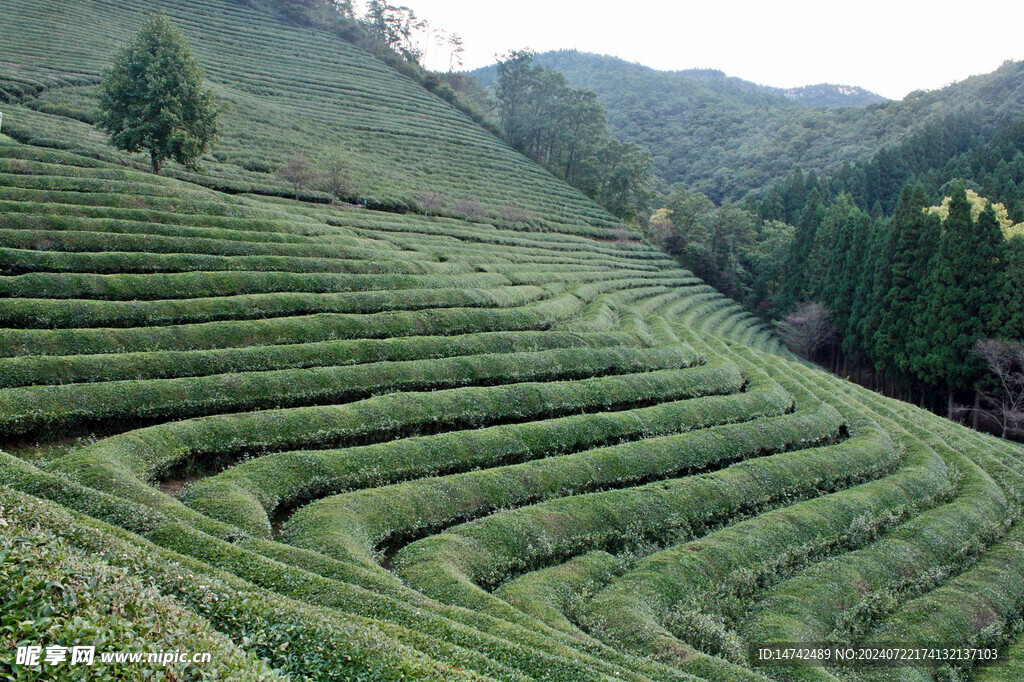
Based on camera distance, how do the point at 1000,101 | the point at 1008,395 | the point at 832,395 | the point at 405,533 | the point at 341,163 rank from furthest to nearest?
the point at 1000,101 < the point at 341,163 < the point at 1008,395 < the point at 832,395 < the point at 405,533

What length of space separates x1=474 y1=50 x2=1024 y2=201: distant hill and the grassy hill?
85.4 metres

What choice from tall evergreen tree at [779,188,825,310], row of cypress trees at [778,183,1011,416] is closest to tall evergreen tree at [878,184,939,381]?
row of cypress trees at [778,183,1011,416]

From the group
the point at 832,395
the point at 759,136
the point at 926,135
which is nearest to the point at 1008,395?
the point at 832,395

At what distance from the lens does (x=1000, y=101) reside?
10106 cm

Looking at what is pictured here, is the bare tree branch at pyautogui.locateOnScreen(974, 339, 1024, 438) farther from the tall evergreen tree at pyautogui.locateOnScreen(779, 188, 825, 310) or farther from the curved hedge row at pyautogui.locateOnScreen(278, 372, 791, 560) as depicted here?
the tall evergreen tree at pyautogui.locateOnScreen(779, 188, 825, 310)

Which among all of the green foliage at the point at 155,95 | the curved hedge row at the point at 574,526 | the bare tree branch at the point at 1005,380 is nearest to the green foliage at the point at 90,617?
the curved hedge row at the point at 574,526

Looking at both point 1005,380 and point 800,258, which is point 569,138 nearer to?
point 800,258

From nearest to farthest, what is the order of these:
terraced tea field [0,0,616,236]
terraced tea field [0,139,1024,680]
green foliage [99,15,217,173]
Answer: terraced tea field [0,139,1024,680]
green foliage [99,15,217,173]
terraced tea field [0,0,616,236]

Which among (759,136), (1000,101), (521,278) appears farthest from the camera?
(759,136)

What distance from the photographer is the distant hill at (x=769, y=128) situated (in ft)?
342

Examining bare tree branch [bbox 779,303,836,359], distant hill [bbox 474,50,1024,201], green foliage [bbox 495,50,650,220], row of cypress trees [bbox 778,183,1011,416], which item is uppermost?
A: distant hill [bbox 474,50,1024,201]

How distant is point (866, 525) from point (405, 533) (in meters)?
13.1

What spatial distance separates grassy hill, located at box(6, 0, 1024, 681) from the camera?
9070mm

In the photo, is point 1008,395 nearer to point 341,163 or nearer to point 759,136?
point 341,163
